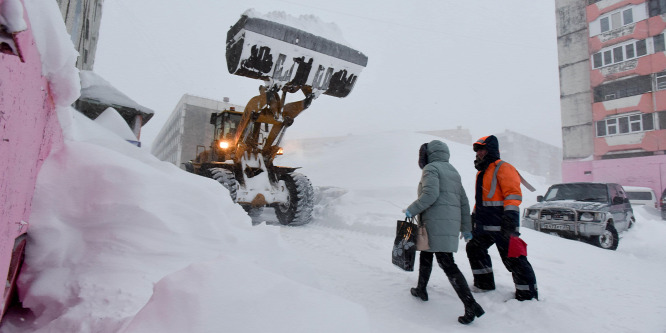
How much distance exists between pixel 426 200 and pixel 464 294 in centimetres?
82

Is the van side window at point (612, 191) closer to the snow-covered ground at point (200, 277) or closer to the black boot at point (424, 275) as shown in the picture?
the snow-covered ground at point (200, 277)

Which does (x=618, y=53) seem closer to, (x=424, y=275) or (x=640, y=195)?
(x=640, y=195)

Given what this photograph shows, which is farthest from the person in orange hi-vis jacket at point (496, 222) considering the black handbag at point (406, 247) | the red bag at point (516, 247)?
the black handbag at point (406, 247)

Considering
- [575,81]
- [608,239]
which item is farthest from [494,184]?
[575,81]

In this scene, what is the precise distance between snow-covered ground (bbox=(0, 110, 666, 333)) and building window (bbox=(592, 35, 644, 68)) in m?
21.8

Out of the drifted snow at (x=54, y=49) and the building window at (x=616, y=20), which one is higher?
the building window at (x=616, y=20)

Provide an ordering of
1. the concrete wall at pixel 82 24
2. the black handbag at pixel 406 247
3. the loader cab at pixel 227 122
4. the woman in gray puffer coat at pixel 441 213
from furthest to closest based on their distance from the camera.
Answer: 1. the loader cab at pixel 227 122
2. the concrete wall at pixel 82 24
3. the black handbag at pixel 406 247
4. the woman in gray puffer coat at pixel 441 213

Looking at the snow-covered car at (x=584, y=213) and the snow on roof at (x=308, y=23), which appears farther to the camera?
the snow-covered car at (x=584, y=213)

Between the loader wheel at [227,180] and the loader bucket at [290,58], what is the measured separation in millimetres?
2100

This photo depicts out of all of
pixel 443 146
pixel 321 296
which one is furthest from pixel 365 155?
pixel 321 296

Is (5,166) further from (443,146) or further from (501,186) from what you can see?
(501,186)

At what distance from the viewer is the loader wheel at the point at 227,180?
654 centimetres

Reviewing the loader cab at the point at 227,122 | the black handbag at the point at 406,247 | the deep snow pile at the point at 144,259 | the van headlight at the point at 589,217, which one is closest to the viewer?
the deep snow pile at the point at 144,259

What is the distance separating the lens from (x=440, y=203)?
3.10 m
